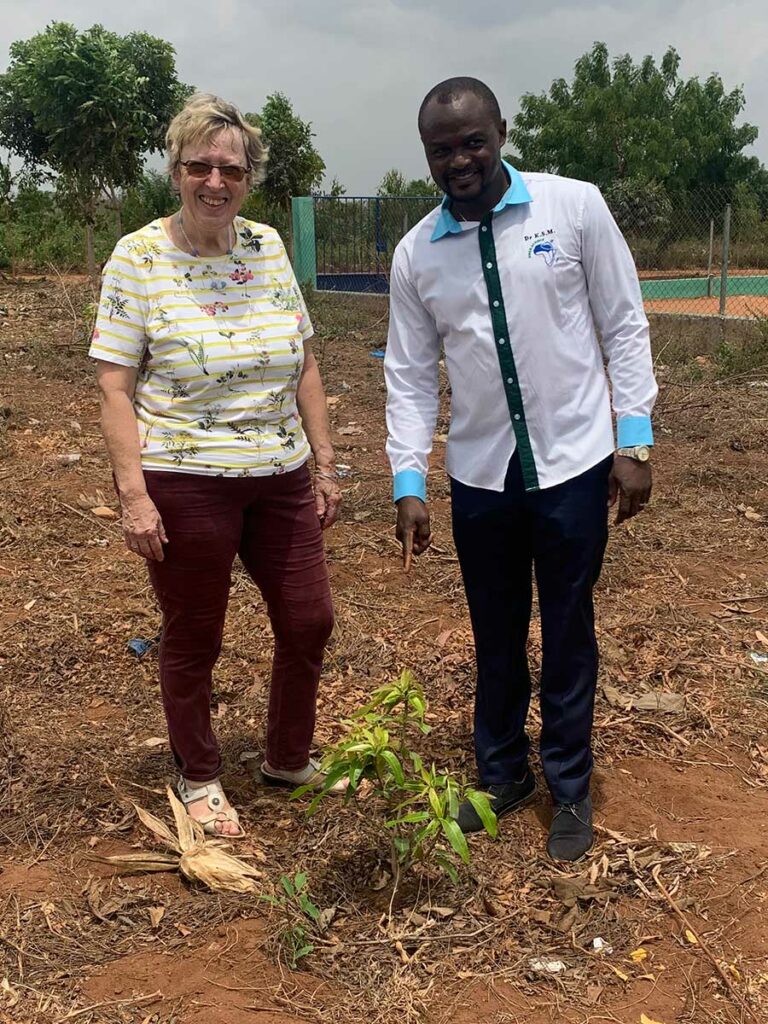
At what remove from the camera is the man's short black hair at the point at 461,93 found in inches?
88.3

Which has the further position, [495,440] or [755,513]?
[755,513]

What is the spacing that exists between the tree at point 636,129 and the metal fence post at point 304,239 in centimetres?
1646

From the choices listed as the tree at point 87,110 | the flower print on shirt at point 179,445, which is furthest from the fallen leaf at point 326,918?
the tree at point 87,110

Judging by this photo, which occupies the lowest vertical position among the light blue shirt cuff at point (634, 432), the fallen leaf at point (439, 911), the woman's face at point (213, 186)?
the fallen leaf at point (439, 911)

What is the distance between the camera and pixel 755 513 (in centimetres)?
544

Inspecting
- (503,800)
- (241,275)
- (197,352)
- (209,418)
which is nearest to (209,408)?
(209,418)

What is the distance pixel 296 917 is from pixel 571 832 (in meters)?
0.78

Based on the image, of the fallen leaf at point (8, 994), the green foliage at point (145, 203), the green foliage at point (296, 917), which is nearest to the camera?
the fallen leaf at point (8, 994)

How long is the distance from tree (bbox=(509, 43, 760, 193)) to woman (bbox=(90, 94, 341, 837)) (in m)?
29.7

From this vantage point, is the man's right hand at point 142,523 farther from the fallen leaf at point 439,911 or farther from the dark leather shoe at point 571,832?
the dark leather shoe at point 571,832

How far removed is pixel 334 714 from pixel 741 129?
124 feet

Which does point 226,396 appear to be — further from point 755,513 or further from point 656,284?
point 656,284

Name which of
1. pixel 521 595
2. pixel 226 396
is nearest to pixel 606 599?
pixel 521 595

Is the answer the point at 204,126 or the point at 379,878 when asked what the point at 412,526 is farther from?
the point at 204,126
